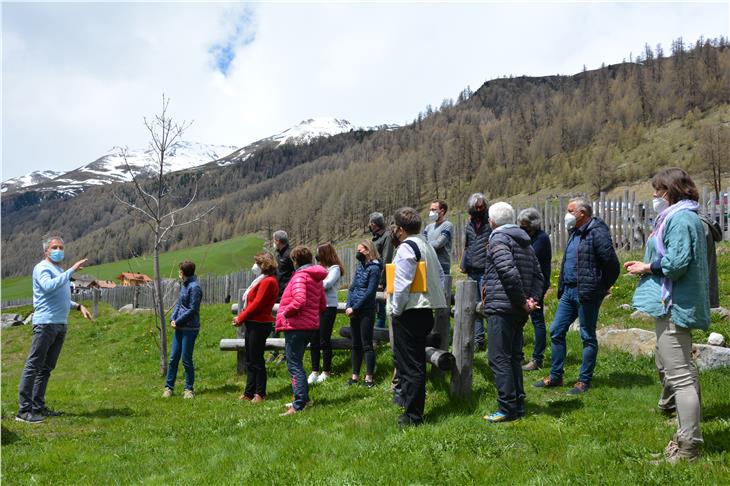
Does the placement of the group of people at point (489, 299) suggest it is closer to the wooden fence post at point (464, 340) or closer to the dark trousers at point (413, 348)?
the dark trousers at point (413, 348)

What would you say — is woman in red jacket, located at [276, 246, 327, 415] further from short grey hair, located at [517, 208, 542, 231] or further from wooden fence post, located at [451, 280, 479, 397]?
short grey hair, located at [517, 208, 542, 231]

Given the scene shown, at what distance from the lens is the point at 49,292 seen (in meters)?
7.99

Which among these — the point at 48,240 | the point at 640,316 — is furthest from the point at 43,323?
the point at 640,316

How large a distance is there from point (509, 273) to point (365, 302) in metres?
2.88

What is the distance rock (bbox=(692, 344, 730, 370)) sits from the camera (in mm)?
7062

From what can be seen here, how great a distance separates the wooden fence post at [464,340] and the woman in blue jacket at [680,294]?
7.57 ft

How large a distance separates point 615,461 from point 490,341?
67.4 inches

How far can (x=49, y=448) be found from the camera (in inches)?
253

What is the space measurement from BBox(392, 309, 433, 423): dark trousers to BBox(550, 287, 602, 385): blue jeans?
2020 millimetres

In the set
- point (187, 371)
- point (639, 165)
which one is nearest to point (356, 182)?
point (639, 165)

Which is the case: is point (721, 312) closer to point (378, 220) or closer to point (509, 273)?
point (509, 273)

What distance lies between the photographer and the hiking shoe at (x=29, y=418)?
7.90 metres

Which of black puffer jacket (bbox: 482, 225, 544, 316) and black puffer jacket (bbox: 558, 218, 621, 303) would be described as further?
black puffer jacket (bbox: 558, 218, 621, 303)

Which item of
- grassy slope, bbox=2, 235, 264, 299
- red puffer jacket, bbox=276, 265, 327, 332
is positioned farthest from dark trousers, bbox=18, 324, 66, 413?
grassy slope, bbox=2, 235, 264, 299
